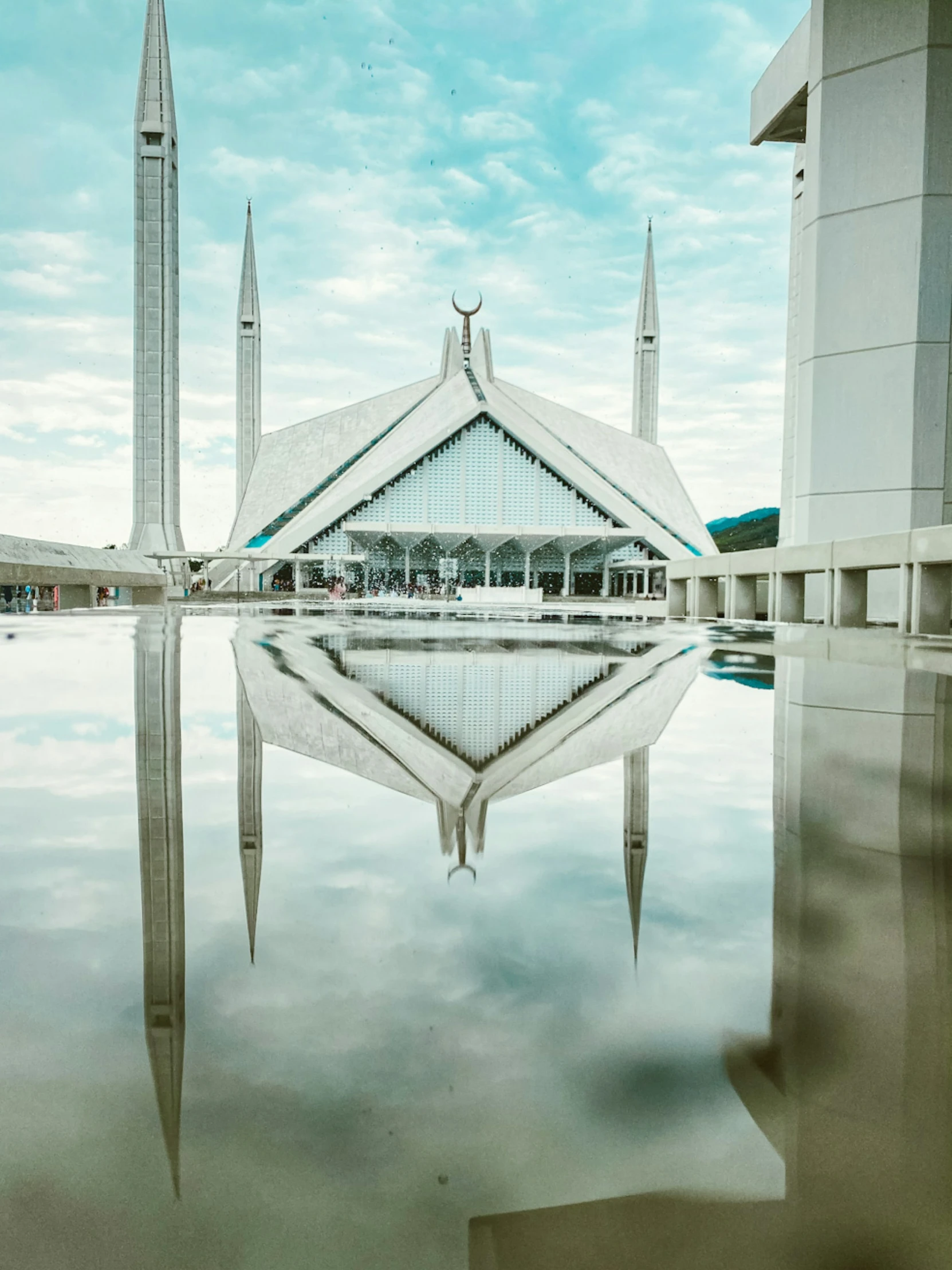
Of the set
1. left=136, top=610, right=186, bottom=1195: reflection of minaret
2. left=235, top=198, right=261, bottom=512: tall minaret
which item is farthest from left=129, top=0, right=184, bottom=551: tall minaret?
left=136, top=610, right=186, bottom=1195: reflection of minaret

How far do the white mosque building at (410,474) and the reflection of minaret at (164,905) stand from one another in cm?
3143

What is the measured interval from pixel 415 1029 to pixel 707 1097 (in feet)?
0.90

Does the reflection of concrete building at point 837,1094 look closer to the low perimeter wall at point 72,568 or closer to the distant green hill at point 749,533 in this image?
the low perimeter wall at point 72,568

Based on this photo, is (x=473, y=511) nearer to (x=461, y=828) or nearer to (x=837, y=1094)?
(x=461, y=828)

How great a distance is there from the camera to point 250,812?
1732 mm

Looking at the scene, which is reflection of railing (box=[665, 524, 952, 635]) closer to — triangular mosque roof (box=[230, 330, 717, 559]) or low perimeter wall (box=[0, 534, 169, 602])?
low perimeter wall (box=[0, 534, 169, 602])

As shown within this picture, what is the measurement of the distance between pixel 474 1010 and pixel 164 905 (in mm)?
544

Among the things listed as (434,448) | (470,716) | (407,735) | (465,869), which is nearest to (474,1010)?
(465,869)

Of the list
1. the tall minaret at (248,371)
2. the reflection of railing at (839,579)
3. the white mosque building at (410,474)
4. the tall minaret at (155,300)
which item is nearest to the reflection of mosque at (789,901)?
the reflection of railing at (839,579)

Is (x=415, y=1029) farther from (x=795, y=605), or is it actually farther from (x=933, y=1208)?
(x=795, y=605)

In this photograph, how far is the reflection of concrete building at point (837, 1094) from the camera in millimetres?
566

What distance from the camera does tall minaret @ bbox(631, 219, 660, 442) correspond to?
57.8m

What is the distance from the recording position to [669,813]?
1.74 m

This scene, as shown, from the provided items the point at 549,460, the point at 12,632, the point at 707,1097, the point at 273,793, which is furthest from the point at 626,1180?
the point at 549,460
